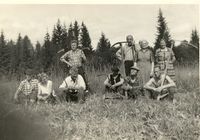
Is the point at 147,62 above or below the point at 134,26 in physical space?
below

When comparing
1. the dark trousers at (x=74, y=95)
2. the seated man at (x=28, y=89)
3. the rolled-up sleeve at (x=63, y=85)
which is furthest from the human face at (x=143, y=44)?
the seated man at (x=28, y=89)

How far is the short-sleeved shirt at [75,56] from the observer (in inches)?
212

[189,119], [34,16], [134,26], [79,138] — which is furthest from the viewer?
[134,26]

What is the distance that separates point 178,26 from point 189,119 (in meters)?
1.53

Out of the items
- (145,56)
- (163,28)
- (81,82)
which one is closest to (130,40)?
(145,56)

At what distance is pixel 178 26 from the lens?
203 inches

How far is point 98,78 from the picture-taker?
5652 millimetres

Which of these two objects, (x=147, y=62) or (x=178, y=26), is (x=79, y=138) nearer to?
(x=147, y=62)

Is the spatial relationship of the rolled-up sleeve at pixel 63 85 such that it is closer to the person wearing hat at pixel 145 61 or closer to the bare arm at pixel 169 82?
the person wearing hat at pixel 145 61

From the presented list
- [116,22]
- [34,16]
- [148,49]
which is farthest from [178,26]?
[34,16]

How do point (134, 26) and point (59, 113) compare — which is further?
point (134, 26)

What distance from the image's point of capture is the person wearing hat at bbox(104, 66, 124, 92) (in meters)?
5.24

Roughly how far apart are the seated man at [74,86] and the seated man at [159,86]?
0.86 metres

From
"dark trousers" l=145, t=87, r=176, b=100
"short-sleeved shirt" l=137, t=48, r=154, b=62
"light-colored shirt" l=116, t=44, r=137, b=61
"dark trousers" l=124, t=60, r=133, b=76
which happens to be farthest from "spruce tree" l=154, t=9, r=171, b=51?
"dark trousers" l=145, t=87, r=176, b=100
